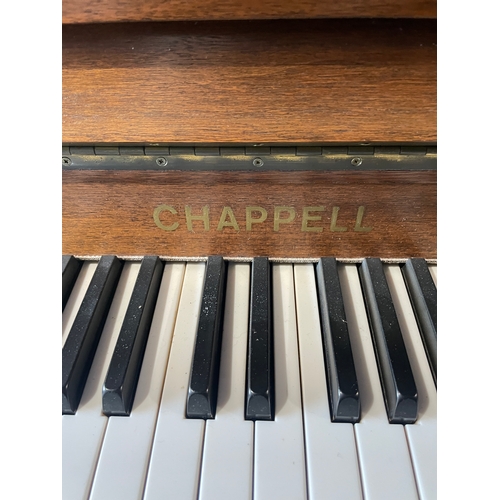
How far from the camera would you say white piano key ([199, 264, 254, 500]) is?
2.59 ft

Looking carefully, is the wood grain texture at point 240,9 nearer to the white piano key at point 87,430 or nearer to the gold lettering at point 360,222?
the gold lettering at point 360,222

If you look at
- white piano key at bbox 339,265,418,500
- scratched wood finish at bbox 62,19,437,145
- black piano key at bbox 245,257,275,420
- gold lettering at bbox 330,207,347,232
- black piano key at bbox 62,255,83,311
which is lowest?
white piano key at bbox 339,265,418,500

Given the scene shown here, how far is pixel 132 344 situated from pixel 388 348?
1.60 feet

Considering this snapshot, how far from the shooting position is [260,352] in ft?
3.02

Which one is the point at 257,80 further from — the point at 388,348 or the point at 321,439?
the point at 321,439

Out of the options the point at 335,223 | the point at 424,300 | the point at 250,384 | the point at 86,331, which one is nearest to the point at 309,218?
the point at 335,223

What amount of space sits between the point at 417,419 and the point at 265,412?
0.89 feet

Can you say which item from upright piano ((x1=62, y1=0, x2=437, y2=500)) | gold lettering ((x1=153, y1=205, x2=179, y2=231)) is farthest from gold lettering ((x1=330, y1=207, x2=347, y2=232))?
gold lettering ((x1=153, y1=205, x2=179, y2=231))

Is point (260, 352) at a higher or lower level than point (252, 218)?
lower

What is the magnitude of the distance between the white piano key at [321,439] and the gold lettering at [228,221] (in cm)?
27

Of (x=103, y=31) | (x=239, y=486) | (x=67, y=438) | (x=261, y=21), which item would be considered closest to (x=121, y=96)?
(x=103, y=31)

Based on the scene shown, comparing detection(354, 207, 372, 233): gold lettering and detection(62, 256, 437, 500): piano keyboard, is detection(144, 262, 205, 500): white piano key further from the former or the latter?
detection(354, 207, 372, 233): gold lettering

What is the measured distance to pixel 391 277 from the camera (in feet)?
3.73

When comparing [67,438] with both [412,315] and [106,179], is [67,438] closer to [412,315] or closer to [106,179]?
[106,179]
